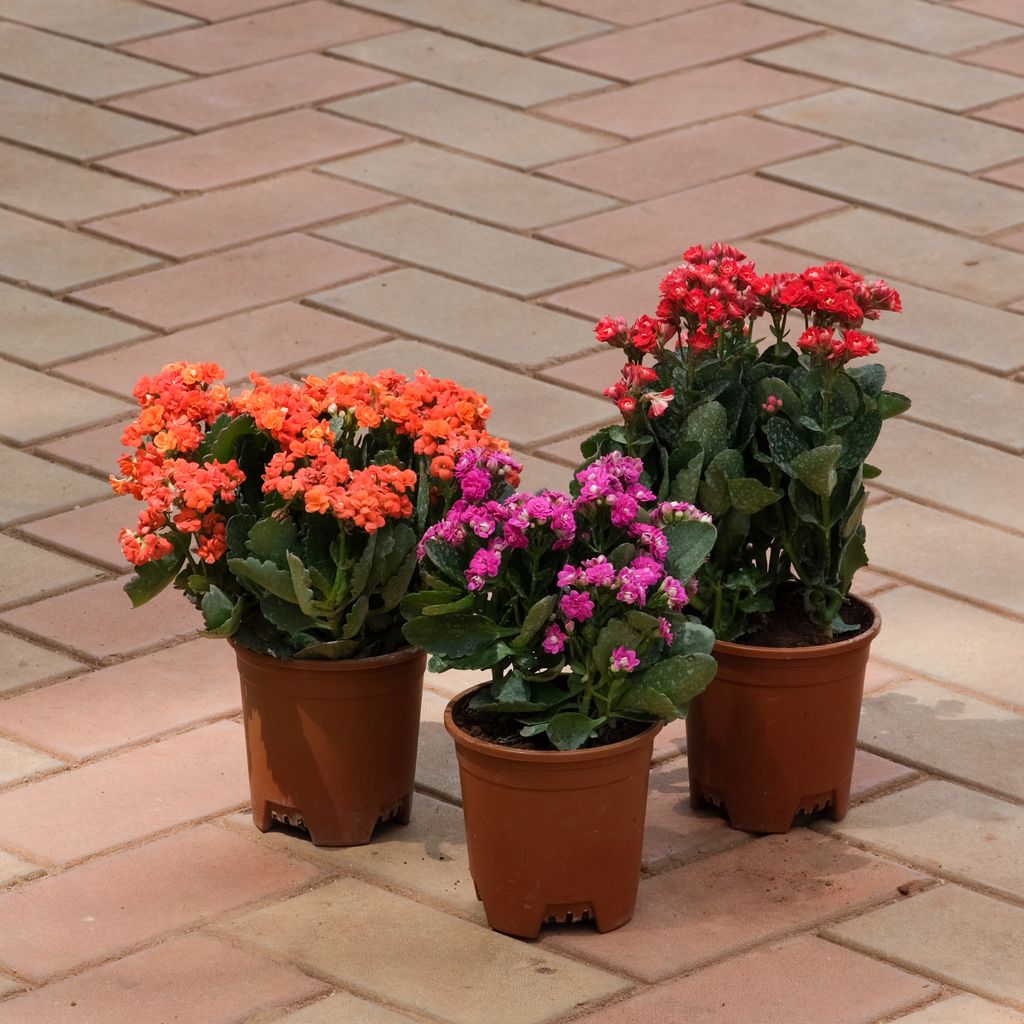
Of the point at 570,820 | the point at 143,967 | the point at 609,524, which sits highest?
the point at 609,524

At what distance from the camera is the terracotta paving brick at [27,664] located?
3.94 m

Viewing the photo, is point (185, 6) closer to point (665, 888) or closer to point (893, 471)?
point (893, 471)

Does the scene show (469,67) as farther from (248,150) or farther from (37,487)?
(37,487)

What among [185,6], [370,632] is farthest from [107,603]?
[185,6]

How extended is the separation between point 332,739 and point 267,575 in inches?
13.1

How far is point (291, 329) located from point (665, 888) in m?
2.34

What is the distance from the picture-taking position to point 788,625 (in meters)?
3.47

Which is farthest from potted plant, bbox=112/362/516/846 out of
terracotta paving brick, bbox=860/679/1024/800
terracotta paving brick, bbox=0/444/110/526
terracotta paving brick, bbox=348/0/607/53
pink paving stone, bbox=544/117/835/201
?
terracotta paving brick, bbox=348/0/607/53

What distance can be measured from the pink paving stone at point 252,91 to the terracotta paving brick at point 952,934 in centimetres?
388

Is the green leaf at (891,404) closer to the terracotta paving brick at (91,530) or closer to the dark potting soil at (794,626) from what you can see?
the dark potting soil at (794,626)

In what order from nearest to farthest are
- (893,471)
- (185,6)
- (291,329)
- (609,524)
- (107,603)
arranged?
(609,524)
(107,603)
(893,471)
(291,329)
(185,6)

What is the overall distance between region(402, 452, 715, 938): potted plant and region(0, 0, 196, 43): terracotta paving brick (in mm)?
4401

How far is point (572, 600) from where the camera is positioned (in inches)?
119

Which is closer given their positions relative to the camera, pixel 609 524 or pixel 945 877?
pixel 609 524
